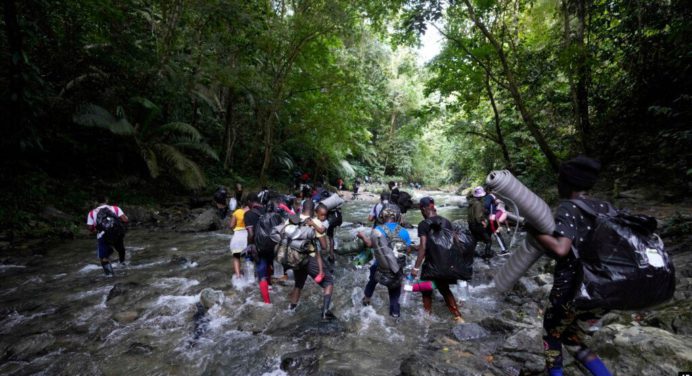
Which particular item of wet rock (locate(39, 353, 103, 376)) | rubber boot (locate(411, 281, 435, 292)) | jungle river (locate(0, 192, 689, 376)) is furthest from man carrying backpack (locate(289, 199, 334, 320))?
wet rock (locate(39, 353, 103, 376))

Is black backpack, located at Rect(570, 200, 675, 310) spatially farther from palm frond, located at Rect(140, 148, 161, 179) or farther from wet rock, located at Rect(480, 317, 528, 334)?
palm frond, located at Rect(140, 148, 161, 179)

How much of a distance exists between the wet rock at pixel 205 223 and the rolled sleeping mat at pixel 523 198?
35.6 ft

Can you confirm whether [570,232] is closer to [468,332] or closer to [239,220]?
[468,332]

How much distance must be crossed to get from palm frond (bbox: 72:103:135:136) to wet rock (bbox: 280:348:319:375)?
405 inches

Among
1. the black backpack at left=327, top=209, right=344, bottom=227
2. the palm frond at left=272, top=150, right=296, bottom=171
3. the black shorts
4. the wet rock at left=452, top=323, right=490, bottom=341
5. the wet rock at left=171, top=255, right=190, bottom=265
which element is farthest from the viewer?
the palm frond at left=272, top=150, right=296, bottom=171

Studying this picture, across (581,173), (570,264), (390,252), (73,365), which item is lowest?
(73,365)

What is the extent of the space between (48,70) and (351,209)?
13957 mm

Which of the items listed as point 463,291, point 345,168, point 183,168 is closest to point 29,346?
point 463,291

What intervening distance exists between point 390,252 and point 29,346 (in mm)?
4391

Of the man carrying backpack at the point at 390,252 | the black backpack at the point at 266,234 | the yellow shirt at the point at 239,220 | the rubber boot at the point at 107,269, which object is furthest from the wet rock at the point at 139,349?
the rubber boot at the point at 107,269

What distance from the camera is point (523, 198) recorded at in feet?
6.75

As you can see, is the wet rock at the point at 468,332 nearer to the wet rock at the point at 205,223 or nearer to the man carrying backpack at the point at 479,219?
the man carrying backpack at the point at 479,219

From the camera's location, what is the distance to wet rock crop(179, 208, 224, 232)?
11094 millimetres

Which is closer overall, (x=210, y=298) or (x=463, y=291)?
(x=210, y=298)
